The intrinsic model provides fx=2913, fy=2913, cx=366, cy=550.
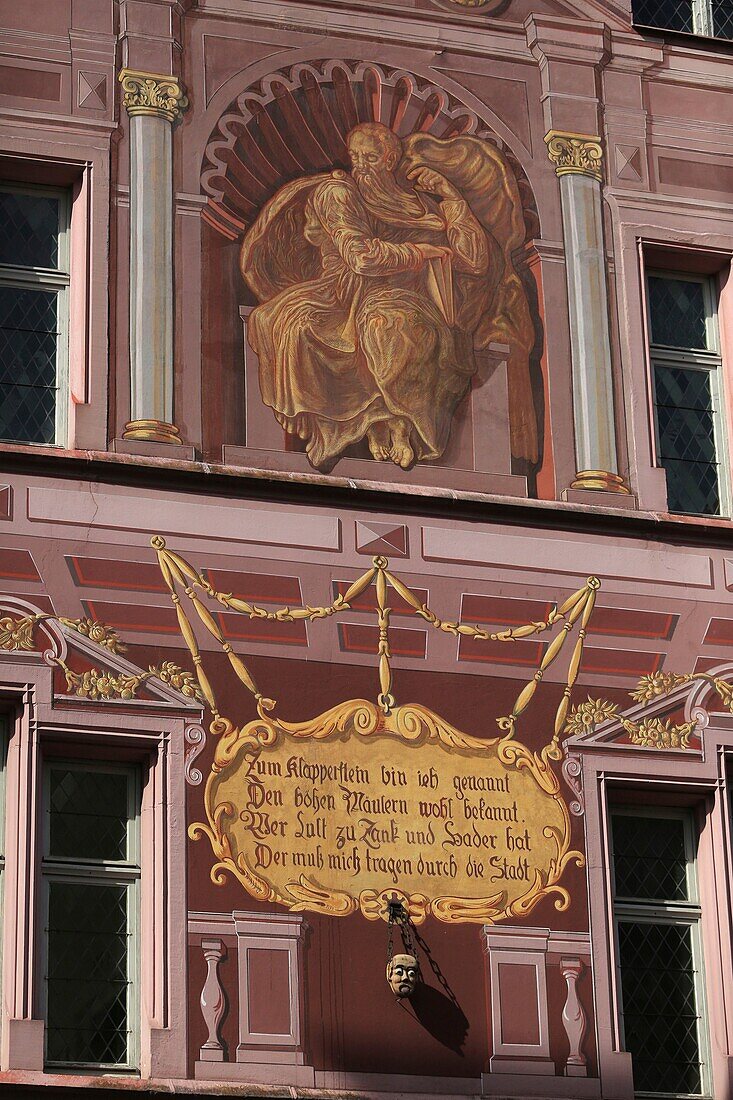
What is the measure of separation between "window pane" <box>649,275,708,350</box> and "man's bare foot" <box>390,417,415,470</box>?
5.76 feet

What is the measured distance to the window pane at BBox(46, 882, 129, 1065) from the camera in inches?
539

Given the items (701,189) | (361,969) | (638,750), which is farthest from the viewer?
(701,189)

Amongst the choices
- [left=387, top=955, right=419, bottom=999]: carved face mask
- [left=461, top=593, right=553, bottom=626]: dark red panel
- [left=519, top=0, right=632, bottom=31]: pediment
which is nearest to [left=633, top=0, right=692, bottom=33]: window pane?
[left=519, top=0, right=632, bottom=31]: pediment

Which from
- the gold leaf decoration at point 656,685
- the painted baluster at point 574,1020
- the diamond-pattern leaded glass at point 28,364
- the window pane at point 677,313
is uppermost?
the window pane at point 677,313

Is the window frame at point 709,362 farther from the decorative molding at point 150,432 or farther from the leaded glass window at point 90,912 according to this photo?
the leaded glass window at point 90,912

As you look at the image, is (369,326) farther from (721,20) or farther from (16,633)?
(721,20)

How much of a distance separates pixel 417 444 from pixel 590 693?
62.6 inches

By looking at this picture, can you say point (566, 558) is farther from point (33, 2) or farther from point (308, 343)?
point (33, 2)

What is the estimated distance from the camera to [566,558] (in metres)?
15.2

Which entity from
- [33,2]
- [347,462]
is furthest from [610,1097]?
[33,2]

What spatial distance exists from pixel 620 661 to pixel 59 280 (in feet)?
11.6

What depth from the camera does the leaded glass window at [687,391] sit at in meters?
16.0

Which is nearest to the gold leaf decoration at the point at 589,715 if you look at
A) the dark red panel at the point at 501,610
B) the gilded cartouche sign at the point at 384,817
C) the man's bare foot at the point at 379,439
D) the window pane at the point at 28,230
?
the gilded cartouche sign at the point at 384,817

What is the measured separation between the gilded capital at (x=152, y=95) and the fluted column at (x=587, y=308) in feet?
7.04
